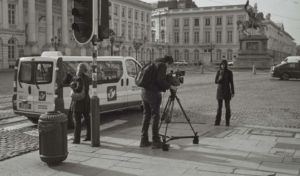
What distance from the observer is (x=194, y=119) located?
41.9 ft

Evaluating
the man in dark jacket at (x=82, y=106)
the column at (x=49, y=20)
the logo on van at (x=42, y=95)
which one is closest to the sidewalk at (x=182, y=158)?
the man in dark jacket at (x=82, y=106)

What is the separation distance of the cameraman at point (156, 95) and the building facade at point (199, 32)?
320 feet

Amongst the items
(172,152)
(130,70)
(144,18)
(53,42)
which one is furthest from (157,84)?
(144,18)

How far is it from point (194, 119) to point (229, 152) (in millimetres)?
4707

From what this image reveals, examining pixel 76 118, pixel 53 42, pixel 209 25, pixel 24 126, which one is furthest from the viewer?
pixel 209 25

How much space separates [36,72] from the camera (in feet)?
36.4

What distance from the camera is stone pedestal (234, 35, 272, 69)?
54438 millimetres

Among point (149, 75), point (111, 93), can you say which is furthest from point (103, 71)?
point (149, 75)

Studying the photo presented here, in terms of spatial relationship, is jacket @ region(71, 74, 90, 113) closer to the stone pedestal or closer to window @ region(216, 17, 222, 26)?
the stone pedestal

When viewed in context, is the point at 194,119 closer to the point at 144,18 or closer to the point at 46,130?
the point at 46,130

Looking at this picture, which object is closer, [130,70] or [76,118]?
[76,118]

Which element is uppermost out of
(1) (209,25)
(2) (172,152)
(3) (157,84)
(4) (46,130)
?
(1) (209,25)

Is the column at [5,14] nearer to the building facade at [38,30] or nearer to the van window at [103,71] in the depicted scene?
the building facade at [38,30]

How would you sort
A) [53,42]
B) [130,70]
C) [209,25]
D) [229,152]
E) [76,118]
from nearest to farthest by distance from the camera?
[229,152] < [76,118] < [130,70] < [53,42] < [209,25]
